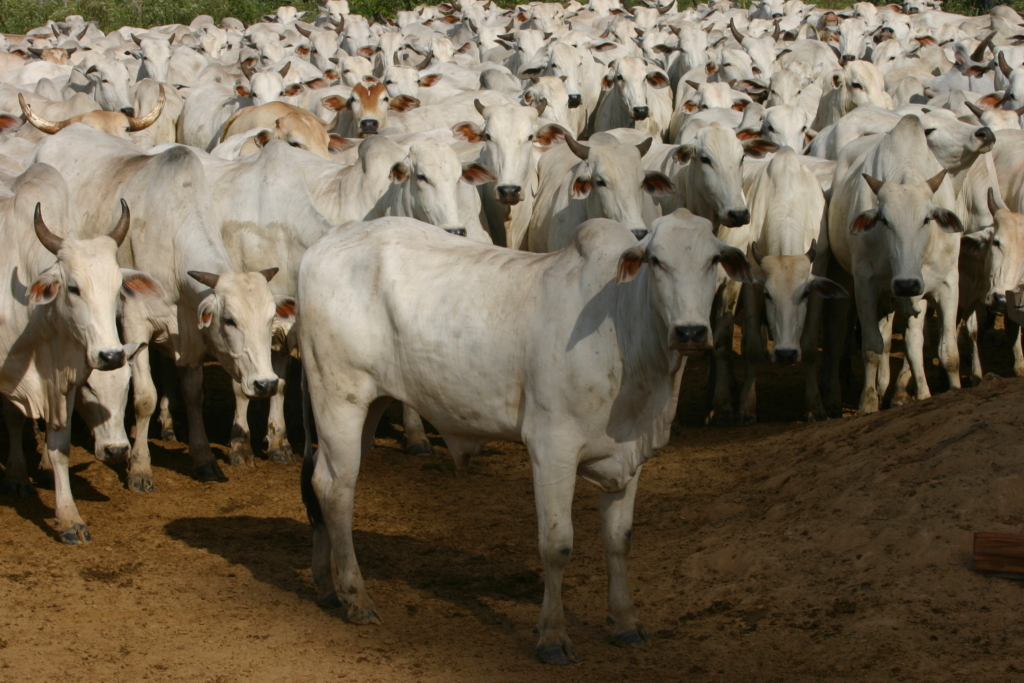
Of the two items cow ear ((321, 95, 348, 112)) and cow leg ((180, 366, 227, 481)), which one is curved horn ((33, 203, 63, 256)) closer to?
cow leg ((180, 366, 227, 481))

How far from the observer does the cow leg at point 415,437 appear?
8.73 m

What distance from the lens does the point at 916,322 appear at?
29.3 ft

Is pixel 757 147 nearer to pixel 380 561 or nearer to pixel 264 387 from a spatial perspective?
pixel 264 387

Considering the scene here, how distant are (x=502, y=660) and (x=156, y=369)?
5.33 m

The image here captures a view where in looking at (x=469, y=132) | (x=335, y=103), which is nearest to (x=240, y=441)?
(x=469, y=132)

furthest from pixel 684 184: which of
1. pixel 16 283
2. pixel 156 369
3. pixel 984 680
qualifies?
pixel 984 680

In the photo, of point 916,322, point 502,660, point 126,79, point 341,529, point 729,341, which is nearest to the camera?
point 502,660

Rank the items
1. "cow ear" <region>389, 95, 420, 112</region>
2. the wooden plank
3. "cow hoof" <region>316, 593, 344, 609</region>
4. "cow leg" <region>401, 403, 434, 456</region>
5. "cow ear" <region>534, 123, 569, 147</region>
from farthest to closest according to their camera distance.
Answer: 1. "cow ear" <region>389, 95, 420, 112</region>
2. "cow ear" <region>534, 123, 569, 147</region>
3. "cow leg" <region>401, 403, 434, 456</region>
4. "cow hoof" <region>316, 593, 344, 609</region>
5. the wooden plank

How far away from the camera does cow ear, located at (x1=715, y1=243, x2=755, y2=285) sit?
495cm

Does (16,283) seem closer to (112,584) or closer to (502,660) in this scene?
(112,584)

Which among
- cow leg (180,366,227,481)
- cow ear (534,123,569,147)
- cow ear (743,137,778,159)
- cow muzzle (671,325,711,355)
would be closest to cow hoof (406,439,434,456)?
cow leg (180,366,227,481)

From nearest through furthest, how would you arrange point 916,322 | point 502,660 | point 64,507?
point 502,660 → point 64,507 → point 916,322

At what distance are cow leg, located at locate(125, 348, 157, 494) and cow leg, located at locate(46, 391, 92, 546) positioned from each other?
864 mm

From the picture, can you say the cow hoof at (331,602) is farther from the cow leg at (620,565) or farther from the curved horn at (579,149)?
the curved horn at (579,149)
